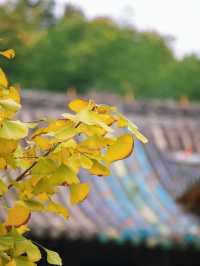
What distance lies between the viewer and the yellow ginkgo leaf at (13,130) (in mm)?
1704

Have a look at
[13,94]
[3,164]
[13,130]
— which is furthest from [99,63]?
[13,130]

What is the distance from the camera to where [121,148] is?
181cm

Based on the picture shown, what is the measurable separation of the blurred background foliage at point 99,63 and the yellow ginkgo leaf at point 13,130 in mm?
21757

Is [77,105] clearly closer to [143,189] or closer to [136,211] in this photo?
[136,211]

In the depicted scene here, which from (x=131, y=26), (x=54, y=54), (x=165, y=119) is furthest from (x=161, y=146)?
(x=131, y=26)

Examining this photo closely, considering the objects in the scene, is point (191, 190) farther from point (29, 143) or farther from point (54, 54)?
point (54, 54)

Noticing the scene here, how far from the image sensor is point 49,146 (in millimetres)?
1850

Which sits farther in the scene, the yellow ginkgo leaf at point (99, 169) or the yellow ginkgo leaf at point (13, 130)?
the yellow ginkgo leaf at point (99, 169)

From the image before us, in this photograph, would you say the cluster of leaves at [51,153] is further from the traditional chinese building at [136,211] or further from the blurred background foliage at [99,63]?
the blurred background foliage at [99,63]

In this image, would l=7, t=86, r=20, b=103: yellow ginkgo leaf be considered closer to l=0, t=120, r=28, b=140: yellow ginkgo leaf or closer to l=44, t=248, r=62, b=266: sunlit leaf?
l=0, t=120, r=28, b=140: yellow ginkgo leaf

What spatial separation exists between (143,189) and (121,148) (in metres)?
6.59

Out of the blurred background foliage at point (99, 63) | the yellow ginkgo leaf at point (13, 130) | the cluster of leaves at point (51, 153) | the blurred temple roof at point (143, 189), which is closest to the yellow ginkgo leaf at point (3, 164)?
the cluster of leaves at point (51, 153)

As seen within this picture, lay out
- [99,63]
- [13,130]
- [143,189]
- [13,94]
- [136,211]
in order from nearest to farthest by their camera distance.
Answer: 1. [13,130]
2. [13,94]
3. [136,211]
4. [143,189]
5. [99,63]

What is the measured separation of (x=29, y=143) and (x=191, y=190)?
5.65 metres
